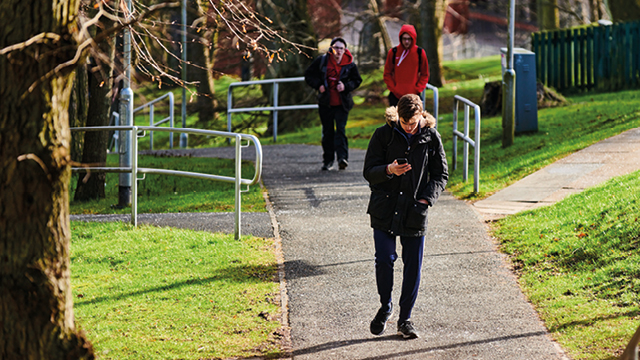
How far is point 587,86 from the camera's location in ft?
62.5

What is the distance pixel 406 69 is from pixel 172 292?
17.0ft

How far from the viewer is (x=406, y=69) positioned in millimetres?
10336

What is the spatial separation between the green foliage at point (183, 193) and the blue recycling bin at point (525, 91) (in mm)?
4547

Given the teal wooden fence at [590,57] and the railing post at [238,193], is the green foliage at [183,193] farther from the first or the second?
the teal wooden fence at [590,57]

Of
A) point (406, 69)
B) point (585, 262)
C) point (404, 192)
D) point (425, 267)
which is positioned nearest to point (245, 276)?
point (425, 267)

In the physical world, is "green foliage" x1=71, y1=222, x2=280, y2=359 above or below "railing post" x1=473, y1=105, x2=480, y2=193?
below

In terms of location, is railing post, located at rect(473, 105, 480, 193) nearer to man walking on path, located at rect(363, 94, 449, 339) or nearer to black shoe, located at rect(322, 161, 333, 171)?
black shoe, located at rect(322, 161, 333, 171)

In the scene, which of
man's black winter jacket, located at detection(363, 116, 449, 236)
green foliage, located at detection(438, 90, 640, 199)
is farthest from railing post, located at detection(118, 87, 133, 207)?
man's black winter jacket, located at detection(363, 116, 449, 236)

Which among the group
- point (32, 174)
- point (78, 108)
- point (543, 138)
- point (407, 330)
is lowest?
point (407, 330)

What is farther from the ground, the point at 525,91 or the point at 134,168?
the point at 525,91

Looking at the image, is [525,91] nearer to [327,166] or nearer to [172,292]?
[327,166]

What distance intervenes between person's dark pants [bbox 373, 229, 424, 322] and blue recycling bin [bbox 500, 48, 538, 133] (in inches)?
334

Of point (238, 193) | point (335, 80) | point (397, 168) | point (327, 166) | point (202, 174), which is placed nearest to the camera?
point (397, 168)

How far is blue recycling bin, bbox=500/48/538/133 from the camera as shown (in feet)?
43.4
